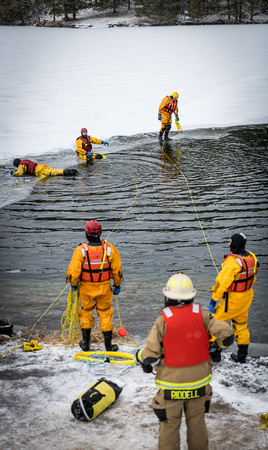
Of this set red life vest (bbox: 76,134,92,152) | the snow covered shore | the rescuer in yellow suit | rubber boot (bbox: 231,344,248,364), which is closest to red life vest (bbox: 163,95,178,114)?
the rescuer in yellow suit

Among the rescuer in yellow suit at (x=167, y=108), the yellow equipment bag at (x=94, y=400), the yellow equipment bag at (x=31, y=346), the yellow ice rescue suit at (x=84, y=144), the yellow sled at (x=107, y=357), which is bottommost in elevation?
the yellow sled at (x=107, y=357)

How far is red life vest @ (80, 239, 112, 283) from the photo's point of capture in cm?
448

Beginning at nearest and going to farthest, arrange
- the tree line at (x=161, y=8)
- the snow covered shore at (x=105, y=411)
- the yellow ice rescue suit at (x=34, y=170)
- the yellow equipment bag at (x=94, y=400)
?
the snow covered shore at (x=105, y=411) → the yellow equipment bag at (x=94, y=400) → the yellow ice rescue suit at (x=34, y=170) → the tree line at (x=161, y=8)

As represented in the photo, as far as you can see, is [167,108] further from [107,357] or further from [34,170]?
[107,357]

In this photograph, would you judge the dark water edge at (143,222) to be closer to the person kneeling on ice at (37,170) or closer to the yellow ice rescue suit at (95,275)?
the person kneeling on ice at (37,170)

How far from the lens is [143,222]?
27.9 ft

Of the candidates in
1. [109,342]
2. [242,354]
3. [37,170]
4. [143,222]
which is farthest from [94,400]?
[37,170]

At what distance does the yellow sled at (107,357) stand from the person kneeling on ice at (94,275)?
0.61 feet

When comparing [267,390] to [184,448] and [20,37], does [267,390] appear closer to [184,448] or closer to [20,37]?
[184,448]

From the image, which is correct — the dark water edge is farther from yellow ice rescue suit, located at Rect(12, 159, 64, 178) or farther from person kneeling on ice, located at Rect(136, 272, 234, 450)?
person kneeling on ice, located at Rect(136, 272, 234, 450)

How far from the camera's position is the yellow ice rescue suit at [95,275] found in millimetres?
4480

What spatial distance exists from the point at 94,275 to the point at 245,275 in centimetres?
145

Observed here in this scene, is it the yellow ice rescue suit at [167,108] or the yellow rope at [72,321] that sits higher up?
the yellow ice rescue suit at [167,108]

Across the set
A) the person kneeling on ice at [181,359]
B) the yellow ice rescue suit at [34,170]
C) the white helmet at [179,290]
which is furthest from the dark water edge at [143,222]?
the white helmet at [179,290]
